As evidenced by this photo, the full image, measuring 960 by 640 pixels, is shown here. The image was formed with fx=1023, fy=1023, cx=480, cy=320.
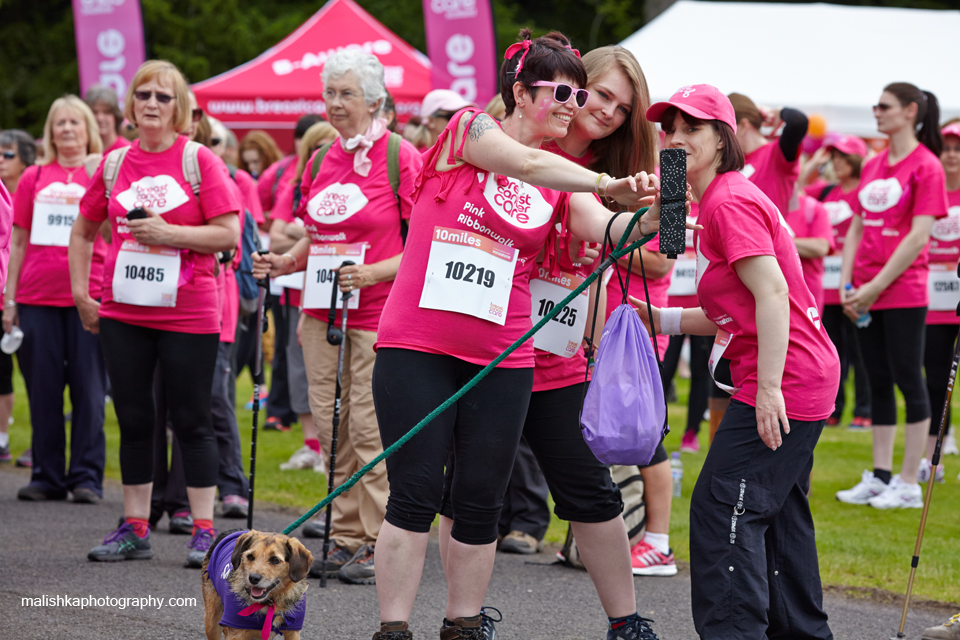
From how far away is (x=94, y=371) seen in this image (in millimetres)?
6504

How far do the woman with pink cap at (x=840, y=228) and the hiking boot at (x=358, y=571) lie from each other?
13.6 feet

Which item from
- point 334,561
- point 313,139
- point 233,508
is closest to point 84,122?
Result: point 313,139

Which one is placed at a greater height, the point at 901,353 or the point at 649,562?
the point at 901,353

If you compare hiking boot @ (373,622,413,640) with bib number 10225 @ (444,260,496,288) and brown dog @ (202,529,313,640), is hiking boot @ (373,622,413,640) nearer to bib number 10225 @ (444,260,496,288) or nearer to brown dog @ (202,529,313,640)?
brown dog @ (202,529,313,640)

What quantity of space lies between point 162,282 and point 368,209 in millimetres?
996

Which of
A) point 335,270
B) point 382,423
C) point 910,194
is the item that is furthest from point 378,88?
point 910,194

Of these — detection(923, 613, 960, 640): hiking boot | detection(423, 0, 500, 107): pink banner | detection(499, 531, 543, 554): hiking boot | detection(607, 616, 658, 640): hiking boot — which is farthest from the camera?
detection(423, 0, 500, 107): pink banner

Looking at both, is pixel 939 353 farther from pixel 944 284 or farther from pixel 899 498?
pixel 899 498

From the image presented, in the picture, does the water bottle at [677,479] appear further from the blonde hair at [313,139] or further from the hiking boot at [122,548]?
the hiking boot at [122,548]

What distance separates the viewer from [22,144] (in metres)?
7.68

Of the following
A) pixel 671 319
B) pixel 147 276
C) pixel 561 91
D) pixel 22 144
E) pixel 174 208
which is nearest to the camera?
pixel 561 91

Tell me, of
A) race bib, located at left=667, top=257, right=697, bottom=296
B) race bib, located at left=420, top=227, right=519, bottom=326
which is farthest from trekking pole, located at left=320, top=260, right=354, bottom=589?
race bib, located at left=667, top=257, right=697, bottom=296

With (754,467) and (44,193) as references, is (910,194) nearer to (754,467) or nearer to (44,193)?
(754,467)

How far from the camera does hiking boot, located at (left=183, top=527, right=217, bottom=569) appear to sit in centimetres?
480
